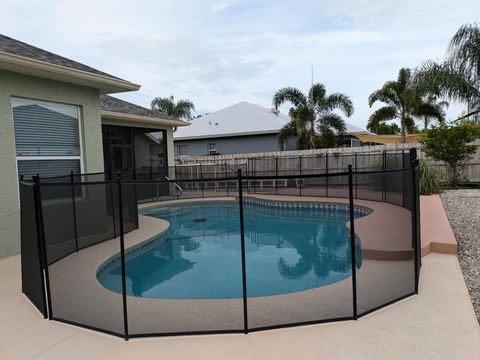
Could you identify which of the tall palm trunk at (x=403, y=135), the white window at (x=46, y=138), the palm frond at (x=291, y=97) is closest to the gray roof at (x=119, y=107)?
the white window at (x=46, y=138)

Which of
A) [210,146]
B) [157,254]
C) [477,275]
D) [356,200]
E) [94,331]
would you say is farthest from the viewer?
[210,146]

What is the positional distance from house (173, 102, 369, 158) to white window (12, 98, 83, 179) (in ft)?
50.9

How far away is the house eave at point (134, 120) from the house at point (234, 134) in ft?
29.6

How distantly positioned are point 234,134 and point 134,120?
11282 millimetres

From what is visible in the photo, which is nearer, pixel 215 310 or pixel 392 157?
pixel 215 310

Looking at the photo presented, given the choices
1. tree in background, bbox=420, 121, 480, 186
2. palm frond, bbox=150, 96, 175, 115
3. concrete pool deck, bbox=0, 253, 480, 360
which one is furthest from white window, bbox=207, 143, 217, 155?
concrete pool deck, bbox=0, 253, 480, 360

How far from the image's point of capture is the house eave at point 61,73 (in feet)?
18.4

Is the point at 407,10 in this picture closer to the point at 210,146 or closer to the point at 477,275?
the point at 477,275

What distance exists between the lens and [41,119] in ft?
21.5

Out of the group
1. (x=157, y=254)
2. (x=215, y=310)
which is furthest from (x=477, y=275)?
(x=157, y=254)

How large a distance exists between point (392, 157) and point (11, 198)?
464 inches

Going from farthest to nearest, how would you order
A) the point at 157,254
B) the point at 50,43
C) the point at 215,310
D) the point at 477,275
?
1. the point at 50,43
2. the point at 157,254
3. the point at 477,275
4. the point at 215,310

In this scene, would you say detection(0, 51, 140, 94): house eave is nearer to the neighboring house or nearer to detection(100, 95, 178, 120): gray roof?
the neighboring house

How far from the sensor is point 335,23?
1229cm
